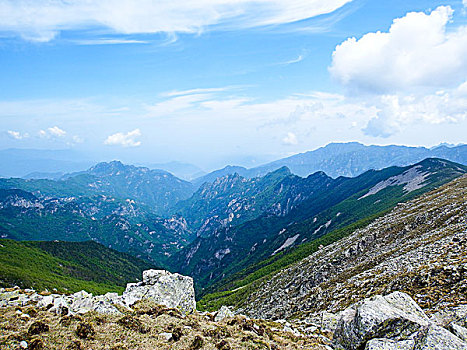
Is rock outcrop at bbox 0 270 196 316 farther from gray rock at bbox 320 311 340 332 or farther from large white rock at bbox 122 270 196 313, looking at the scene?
gray rock at bbox 320 311 340 332

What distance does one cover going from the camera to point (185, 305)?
53.3m

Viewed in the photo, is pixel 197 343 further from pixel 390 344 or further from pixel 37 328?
pixel 390 344

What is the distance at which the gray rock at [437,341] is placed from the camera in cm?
1705

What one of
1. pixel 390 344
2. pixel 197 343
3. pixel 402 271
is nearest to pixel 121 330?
pixel 197 343

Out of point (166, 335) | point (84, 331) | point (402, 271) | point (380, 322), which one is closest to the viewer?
point (380, 322)

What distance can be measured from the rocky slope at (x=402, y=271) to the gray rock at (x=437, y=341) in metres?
10.7

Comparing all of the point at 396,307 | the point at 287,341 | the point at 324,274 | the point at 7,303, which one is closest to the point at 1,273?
the point at 7,303

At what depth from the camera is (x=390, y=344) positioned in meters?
19.0

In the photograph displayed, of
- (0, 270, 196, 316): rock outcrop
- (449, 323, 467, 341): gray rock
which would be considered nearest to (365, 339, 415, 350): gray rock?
(449, 323, 467, 341): gray rock

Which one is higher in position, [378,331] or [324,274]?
[378,331]

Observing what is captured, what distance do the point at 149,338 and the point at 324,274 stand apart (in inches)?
2448

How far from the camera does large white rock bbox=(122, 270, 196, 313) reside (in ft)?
164

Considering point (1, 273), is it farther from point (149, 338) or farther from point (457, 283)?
point (457, 283)

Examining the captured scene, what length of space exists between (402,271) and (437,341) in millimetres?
28938
